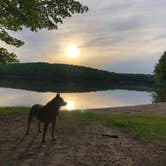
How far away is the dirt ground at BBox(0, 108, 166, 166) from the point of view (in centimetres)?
1530

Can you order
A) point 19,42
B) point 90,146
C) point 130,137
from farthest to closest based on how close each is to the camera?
point 19,42 < point 130,137 < point 90,146

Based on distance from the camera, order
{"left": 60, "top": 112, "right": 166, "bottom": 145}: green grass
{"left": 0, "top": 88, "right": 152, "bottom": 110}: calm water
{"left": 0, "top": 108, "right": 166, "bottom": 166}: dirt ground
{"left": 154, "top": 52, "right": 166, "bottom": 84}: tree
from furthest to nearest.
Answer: {"left": 154, "top": 52, "right": 166, "bottom": 84}: tree → {"left": 0, "top": 88, "right": 152, "bottom": 110}: calm water → {"left": 60, "top": 112, "right": 166, "bottom": 145}: green grass → {"left": 0, "top": 108, "right": 166, "bottom": 166}: dirt ground

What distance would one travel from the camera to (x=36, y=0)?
23172 mm

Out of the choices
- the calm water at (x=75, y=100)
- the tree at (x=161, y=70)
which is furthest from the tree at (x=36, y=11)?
the tree at (x=161, y=70)

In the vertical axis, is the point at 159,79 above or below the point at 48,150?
above

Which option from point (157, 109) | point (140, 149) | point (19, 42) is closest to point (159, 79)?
point (157, 109)

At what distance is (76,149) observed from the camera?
1686 centimetres

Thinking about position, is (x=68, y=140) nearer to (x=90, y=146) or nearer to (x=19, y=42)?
(x=90, y=146)

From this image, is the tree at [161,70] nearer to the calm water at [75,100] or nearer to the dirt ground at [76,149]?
the calm water at [75,100]

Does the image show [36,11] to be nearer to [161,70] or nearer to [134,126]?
[134,126]

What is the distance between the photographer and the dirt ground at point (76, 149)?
15305 millimetres

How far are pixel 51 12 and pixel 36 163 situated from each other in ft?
37.6

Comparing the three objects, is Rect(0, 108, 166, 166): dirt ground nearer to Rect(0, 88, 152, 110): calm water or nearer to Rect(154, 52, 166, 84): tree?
Rect(0, 88, 152, 110): calm water

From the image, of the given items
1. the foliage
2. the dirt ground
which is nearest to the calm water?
the foliage
